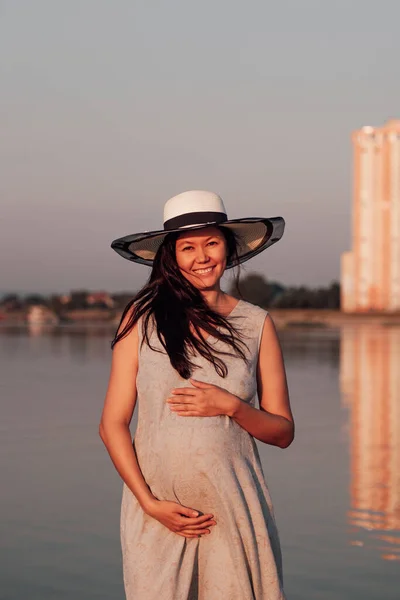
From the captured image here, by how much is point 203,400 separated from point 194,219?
1.52 feet

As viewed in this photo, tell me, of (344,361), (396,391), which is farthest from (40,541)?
(344,361)

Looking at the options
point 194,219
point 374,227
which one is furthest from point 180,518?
point 374,227

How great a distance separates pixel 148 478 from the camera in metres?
2.66

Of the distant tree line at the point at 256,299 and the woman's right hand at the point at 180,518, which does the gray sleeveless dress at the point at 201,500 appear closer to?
the woman's right hand at the point at 180,518

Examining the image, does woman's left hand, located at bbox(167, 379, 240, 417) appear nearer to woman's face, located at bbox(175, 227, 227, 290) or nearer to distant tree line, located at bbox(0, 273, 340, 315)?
woman's face, located at bbox(175, 227, 227, 290)

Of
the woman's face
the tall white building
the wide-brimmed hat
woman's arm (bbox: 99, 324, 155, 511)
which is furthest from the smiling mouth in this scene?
the tall white building

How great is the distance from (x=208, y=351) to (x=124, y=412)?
257 mm

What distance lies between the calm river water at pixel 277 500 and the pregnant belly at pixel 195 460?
8.78 feet

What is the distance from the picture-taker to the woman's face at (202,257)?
2797 millimetres

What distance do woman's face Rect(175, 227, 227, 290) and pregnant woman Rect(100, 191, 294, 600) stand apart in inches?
2.2

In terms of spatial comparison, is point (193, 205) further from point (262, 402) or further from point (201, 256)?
point (262, 402)

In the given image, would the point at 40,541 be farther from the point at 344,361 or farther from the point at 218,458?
the point at 344,361

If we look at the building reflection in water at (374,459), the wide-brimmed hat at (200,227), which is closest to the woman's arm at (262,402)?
the wide-brimmed hat at (200,227)

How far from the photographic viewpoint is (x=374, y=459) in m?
9.12
